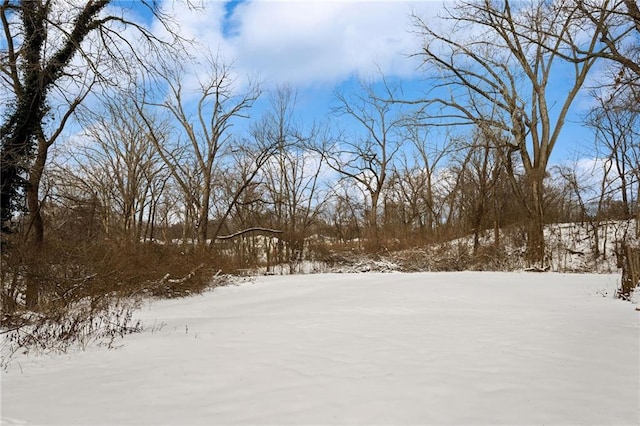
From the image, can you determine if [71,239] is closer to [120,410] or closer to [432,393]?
[120,410]

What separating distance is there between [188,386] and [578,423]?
358cm

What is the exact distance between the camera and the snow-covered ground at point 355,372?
11.6 feet

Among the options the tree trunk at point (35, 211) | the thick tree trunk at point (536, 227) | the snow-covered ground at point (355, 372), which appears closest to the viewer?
the snow-covered ground at point (355, 372)

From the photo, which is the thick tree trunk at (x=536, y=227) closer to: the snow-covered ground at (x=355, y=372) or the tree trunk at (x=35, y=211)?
the snow-covered ground at (x=355, y=372)

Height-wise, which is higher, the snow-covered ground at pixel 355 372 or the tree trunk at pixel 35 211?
the tree trunk at pixel 35 211

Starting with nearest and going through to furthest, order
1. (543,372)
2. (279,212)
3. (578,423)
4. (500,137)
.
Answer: (578,423)
(543,372)
(500,137)
(279,212)

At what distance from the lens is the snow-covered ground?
3525 mm

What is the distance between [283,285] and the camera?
15547mm

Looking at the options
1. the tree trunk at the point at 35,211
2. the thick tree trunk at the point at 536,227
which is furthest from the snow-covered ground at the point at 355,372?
the thick tree trunk at the point at 536,227

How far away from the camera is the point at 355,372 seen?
15.0 feet

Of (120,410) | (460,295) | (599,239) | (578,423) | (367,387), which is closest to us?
(578,423)

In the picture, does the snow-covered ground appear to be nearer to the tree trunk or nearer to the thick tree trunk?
the tree trunk

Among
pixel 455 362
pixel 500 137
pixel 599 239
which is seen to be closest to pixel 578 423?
pixel 455 362

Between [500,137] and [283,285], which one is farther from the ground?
[500,137]
